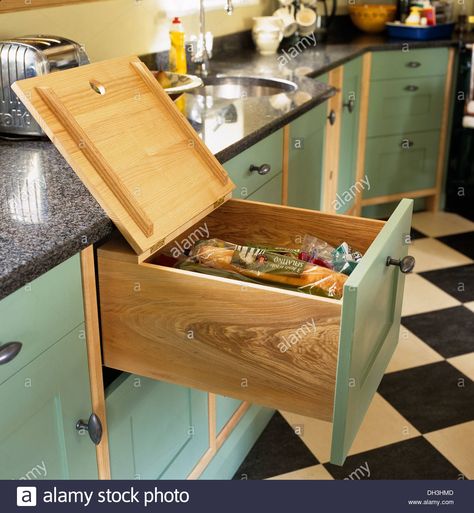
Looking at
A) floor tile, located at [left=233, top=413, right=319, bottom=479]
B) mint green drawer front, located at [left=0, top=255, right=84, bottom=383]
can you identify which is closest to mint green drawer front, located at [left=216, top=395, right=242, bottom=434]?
floor tile, located at [left=233, top=413, right=319, bottom=479]

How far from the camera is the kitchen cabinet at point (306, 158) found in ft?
7.74

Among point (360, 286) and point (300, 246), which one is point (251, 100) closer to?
point (300, 246)

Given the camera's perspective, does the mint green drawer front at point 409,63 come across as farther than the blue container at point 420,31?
No

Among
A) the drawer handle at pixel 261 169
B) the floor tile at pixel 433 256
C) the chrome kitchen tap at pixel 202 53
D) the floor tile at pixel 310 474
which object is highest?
the chrome kitchen tap at pixel 202 53

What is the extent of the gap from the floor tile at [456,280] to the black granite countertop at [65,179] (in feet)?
3.20

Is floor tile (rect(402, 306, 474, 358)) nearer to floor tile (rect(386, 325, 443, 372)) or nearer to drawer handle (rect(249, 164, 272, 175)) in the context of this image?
floor tile (rect(386, 325, 443, 372))

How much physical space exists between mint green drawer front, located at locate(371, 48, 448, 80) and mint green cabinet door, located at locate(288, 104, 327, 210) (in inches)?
38.1

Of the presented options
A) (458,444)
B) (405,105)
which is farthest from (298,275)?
(405,105)

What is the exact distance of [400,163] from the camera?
373 cm

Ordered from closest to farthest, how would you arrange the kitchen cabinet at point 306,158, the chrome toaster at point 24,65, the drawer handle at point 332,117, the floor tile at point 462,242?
the chrome toaster at point 24,65 → the kitchen cabinet at point 306,158 → the drawer handle at point 332,117 → the floor tile at point 462,242

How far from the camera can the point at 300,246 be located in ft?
4.97

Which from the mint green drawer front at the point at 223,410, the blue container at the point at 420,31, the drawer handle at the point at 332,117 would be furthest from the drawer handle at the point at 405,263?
the blue container at the point at 420,31

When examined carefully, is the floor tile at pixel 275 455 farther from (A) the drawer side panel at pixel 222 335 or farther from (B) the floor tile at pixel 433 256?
(B) the floor tile at pixel 433 256
